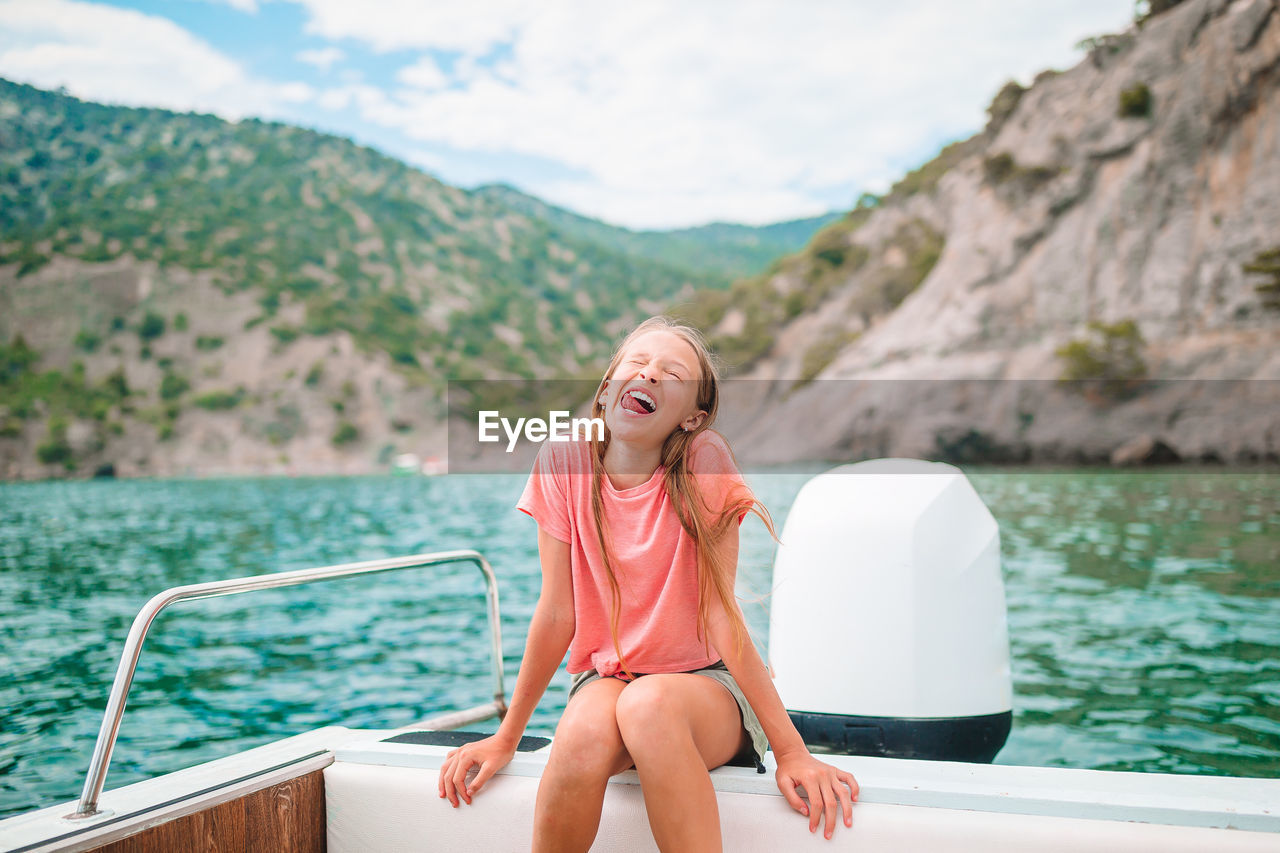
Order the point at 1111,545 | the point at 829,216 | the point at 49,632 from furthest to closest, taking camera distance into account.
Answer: the point at 829,216 < the point at 1111,545 < the point at 49,632

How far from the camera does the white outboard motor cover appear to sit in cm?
208

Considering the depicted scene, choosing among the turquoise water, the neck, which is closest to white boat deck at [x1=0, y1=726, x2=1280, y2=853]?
the turquoise water

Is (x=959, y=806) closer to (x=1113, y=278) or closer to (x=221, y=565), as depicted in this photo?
(x=221, y=565)

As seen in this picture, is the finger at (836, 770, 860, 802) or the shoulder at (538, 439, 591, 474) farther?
the shoulder at (538, 439, 591, 474)

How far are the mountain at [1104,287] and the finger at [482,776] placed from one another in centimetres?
2402

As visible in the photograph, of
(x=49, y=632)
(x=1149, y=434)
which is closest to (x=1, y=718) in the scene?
(x=49, y=632)

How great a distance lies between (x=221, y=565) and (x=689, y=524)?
14.0 meters

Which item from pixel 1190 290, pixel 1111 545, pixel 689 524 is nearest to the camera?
pixel 689 524

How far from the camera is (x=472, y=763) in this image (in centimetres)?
140

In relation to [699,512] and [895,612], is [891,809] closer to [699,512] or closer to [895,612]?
[699,512]

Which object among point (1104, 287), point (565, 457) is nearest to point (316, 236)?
point (1104, 287)

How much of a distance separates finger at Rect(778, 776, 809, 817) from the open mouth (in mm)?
585

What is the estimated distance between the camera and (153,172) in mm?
63031

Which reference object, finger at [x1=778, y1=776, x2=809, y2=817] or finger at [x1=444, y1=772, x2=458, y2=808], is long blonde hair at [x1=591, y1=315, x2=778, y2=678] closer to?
finger at [x1=778, y1=776, x2=809, y2=817]
